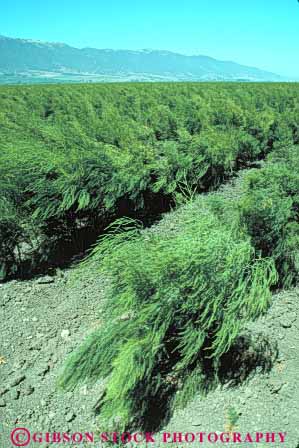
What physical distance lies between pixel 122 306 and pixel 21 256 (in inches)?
125

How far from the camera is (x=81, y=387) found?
3180 mm

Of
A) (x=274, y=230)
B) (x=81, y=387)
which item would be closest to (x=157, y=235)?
(x=274, y=230)

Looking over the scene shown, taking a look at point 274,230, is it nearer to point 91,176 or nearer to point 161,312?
point 161,312

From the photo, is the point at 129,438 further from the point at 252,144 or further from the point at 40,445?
the point at 252,144

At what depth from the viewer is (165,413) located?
2.77 meters

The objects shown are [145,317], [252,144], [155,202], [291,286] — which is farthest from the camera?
[252,144]

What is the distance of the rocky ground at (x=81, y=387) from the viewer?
2650mm

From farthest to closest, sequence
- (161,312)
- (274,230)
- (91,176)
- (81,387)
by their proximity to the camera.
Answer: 1. (91,176)
2. (274,230)
3. (81,387)
4. (161,312)

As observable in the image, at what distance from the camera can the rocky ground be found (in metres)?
2.65

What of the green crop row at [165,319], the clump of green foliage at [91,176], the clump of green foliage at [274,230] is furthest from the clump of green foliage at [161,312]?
the clump of green foliage at [91,176]

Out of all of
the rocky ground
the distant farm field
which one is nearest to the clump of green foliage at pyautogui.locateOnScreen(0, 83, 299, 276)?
the distant farm field

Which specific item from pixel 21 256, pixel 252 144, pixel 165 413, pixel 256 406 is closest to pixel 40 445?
pixel 165 413

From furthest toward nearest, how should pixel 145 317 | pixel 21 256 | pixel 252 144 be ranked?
pixel 252 144 < pixel 21 256 < pixel 145 317

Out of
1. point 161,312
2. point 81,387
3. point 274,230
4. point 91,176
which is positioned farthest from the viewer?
point 91,176
